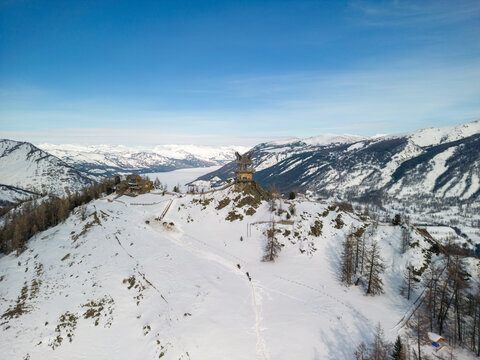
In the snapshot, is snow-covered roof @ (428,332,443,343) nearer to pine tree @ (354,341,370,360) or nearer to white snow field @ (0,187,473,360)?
white snow field @ (0,187,473,360)

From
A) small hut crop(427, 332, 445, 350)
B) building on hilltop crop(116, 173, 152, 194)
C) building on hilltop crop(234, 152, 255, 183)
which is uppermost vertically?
building on hilltop crop(234, 152, 255, 183)

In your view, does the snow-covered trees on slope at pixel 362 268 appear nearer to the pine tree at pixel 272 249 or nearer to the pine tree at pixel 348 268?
the pine tree at pixel 348 268

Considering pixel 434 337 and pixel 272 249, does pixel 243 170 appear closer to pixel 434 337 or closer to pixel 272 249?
pixel 272 249

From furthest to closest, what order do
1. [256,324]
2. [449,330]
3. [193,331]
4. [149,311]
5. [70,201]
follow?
1. [70,201]
2. [449,330]
3. [149,311]
4. [256,324]
5. [193,331]

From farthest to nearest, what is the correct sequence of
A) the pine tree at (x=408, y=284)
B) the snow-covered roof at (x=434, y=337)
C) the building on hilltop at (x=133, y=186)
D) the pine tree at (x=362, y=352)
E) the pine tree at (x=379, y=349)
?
the building on hilltop at (x=133, y=186) < the pine tree at (x=408, y=284) < the snow-covered roof at (x=434, y=337) < the pine tree at (x=362, y=352) < the pine tree at (x=379, y=349)

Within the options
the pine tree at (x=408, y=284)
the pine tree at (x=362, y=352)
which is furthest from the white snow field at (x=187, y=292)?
the pine tree at (x=408, y=284)

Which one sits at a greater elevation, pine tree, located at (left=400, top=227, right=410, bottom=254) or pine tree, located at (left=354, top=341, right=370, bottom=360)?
pine tree, located at (left=400, top=227, right=410, bottom=254)

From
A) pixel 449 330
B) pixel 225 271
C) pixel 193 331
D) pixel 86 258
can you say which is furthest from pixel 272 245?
pixel 86 258

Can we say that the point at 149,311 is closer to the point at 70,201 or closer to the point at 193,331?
the point at 193,331

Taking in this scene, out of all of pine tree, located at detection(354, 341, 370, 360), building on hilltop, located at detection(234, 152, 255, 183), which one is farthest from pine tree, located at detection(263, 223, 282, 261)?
pine tree, located at detection(354, 341, 370, 360)
